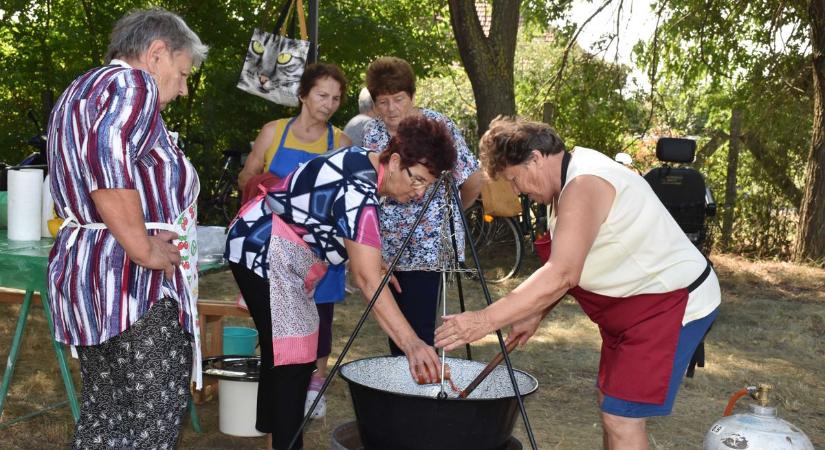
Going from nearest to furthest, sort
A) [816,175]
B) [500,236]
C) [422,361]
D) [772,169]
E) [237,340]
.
Result: [422,361] → [237,340] → [500,236] → [816,175] → [772,169]

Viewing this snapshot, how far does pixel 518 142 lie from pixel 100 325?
3.97ft

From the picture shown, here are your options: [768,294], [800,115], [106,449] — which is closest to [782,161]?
[800,115]

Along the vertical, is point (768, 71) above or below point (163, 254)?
above

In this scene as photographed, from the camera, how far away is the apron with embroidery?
217 cm

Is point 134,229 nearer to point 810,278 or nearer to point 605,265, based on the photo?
point 605,265

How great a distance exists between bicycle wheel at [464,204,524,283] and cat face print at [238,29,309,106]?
339cm

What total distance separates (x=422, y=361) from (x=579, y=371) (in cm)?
294

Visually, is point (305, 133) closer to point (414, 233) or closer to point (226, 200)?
point (414, 233)

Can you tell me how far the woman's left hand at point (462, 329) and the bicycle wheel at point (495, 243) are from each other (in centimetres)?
571

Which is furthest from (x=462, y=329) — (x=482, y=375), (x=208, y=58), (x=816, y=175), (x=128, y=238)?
(x=208, y=58)

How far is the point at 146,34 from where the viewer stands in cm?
217

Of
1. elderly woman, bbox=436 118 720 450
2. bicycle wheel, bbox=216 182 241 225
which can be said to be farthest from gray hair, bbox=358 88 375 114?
bicycle wheel, bbox=216 182 241 225

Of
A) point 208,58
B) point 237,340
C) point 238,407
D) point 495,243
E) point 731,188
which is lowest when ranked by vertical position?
point 238,407

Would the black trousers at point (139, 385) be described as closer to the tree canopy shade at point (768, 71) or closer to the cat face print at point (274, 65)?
the cat face print at point (274, 65)
